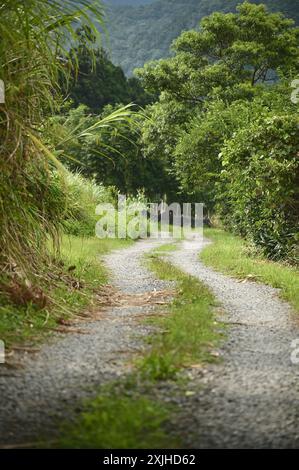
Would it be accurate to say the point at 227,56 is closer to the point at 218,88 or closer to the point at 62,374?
the point at 218,88

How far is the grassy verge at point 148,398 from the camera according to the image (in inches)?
111

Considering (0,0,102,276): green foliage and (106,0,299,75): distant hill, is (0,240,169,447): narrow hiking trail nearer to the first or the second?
(0,0,102,276): green foliage

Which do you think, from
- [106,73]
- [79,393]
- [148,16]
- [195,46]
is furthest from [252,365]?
[148,16]

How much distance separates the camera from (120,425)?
9.63 ft

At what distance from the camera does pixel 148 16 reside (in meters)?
194

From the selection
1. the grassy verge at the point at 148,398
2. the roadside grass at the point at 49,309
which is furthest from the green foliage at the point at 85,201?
the grassy verge at the point at 148,398

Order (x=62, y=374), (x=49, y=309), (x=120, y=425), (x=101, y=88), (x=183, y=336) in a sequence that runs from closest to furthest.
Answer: (x=120, y=425)
(x=62, y=374)
(x=183, y=336)
(x=49, y=309)
(x=101, y=88)

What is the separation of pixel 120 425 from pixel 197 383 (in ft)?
3.11

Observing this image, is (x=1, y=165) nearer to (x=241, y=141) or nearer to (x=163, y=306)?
(x=163, y=306)

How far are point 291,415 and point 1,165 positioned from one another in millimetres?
3786

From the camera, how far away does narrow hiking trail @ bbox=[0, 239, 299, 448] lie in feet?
9.88

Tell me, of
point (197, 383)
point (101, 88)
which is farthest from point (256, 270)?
point (101, 88)

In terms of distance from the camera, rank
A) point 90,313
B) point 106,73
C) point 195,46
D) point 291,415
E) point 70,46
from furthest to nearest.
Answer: point 106,73 < point 195,46 < point 70,46 < point 90,313 < point 291,415

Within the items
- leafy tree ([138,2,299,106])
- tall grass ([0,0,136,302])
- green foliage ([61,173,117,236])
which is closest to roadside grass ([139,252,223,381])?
tall grass ([0,0,136,302])
